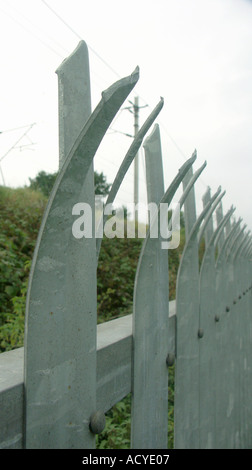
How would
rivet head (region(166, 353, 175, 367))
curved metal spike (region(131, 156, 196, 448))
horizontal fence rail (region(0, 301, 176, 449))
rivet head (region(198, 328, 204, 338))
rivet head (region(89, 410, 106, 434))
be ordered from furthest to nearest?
1. rivet head (region(198, 328, 204, 338))
2. rivet head (region(166, 353, 175, 367))
3. curved metal spike (region(131, 156, 196, 448))
4. rivet head (region(89, 410, 106, 434))
5. horizontal fence rail (region(0, 301, 176, 449))

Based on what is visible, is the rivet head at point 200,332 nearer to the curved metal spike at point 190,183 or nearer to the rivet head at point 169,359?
the rivet head at point 169,359

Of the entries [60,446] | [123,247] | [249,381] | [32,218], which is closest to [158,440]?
[60,446]

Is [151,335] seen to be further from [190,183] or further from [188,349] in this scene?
[190,183]

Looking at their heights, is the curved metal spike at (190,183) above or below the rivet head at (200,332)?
above

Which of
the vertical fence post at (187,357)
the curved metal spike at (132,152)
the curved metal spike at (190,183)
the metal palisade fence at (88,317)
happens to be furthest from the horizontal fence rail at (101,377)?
the curved metal spike at (190,183)

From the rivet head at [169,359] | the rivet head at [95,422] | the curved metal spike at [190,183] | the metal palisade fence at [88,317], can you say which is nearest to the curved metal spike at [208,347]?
the metal palisade fence at [88,317]

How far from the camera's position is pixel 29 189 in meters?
6.64

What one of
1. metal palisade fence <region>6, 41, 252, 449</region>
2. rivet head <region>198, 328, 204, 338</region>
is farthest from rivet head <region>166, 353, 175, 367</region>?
rivet head <region>198, 328, 204, 338</region>

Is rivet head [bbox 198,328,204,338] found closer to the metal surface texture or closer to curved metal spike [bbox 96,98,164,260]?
the metal surface texture

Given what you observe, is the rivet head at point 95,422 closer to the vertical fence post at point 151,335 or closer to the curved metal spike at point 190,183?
the vertical fence post at point 151,335

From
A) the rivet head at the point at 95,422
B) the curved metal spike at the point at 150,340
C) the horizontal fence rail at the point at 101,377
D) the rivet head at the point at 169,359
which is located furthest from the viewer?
the rivet head at the point at 169,359

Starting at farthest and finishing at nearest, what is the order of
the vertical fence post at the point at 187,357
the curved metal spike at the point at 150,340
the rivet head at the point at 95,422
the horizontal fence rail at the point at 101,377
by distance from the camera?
the vertical fence post at the point at 187,357 < the curved metal spike at the point at 150,340 < the rivet head at the point at 95,422 < the horizontal fence rail at the point at 101,377

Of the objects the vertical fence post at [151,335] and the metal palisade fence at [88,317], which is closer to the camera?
the metal palisade fence at [88,317]
